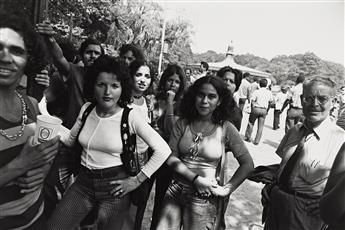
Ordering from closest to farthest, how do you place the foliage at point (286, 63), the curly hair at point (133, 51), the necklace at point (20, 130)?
the necklace at point (20, 130) → the curly hair at point (133, 51) → the foliage at point (286, 63)

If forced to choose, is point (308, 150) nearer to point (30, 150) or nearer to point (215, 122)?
point (215, 122)

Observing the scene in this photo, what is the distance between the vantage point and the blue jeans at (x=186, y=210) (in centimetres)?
222

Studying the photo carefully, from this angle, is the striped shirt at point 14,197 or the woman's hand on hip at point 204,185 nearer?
the striped shirt at point 14,197

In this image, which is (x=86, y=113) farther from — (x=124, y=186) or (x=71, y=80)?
(x=71, y=80)

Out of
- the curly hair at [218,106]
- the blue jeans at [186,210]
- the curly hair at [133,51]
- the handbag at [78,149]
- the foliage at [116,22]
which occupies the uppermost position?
the foliage at [116,22]

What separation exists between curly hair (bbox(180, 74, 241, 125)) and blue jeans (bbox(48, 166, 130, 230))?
2.51 feet

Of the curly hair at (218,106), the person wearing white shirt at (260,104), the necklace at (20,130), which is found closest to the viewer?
the necklace at (20,130)

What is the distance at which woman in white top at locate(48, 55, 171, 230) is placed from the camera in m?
2.00

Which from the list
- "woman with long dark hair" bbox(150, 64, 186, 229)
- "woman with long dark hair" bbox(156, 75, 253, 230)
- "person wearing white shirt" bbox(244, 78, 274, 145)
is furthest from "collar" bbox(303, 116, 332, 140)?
"person wearing white shirt" bbox(244, 78, 274, 145)

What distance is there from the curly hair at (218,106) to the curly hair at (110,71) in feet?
1.71

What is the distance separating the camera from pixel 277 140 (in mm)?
9477

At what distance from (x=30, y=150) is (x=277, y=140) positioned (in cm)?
900

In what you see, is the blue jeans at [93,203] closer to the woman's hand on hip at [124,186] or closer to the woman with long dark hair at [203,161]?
the woman's hand on hip at [124,186]

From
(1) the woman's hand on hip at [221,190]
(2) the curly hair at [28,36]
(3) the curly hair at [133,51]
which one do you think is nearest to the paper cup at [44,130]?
(2) the curly hair at [28,36]
